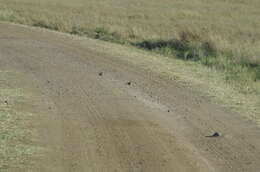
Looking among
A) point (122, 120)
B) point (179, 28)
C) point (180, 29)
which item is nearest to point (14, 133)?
point (122, 120)

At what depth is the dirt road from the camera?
810cm

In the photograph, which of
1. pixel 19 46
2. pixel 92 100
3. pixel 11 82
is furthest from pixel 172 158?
pixel 19 46

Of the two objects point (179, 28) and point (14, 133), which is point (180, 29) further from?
point (14, 133)

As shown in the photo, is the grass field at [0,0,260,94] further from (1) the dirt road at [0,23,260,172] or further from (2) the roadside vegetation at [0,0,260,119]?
(1) the dirt road at [0,23,260,172]

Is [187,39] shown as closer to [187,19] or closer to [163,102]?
[163,102]

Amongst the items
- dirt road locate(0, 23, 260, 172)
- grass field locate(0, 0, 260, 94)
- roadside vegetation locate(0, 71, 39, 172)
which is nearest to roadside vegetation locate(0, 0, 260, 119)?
grass field locate(0, 0, 260, 94)

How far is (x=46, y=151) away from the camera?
323 inches

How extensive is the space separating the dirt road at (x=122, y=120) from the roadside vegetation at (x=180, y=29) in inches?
78.3

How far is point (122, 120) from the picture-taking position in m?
10.1

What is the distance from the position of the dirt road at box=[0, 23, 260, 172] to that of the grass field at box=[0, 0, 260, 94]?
2.16m

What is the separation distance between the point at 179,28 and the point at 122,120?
61.8ft

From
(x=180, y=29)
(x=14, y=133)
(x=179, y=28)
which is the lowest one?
(x=179, y=28)

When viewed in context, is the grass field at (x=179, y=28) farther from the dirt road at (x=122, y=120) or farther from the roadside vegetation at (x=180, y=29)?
the dirt road at (x=122, y=120)

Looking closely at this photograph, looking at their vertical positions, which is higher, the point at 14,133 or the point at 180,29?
the point at 14,133
